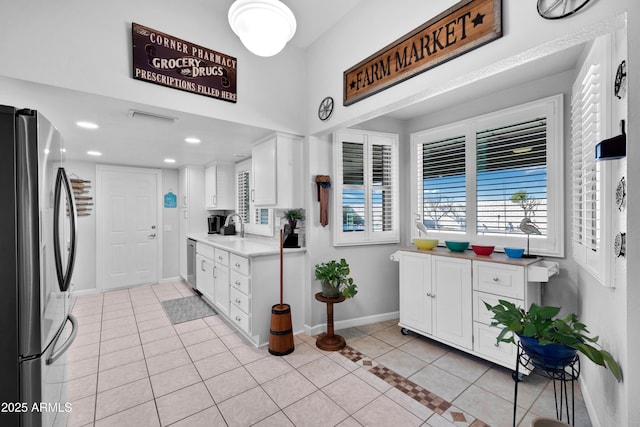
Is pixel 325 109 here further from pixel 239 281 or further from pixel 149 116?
pixel 239 281

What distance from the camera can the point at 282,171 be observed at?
3.02 meters

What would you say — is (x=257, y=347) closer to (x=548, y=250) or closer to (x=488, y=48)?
(x=548, y=250)

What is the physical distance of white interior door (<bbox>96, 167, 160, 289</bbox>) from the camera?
470 cm

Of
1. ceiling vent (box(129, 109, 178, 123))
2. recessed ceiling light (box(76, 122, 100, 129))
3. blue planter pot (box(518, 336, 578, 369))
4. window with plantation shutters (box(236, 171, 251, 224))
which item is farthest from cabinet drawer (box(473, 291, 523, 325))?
recessed ceiling light (box(76, 122, 100, 129))

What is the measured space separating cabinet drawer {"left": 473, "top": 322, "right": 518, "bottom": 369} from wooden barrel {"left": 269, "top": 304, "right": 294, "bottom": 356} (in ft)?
5.40

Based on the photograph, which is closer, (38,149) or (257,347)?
(38,149)

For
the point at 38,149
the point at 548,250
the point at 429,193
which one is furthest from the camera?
the point at 429,193

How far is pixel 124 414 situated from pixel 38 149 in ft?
5.82

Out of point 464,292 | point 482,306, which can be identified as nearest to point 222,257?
point 464,292

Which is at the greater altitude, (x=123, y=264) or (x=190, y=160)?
(x=190, y=160)

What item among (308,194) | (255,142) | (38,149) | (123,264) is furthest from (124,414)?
(123,264)

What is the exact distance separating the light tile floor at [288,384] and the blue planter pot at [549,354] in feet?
2.12

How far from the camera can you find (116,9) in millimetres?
2025

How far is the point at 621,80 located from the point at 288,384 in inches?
106
